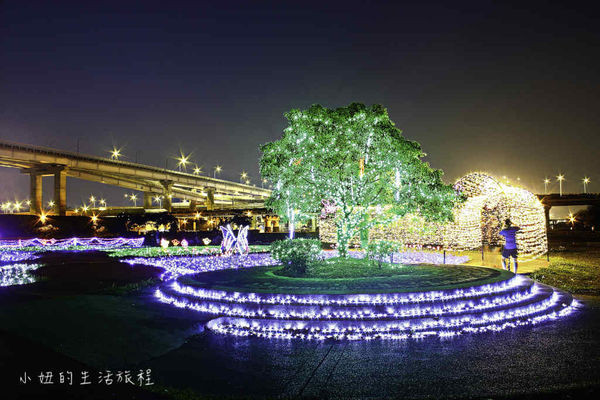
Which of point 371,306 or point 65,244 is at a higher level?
point 65,244

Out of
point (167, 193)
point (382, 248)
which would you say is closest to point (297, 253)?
point (382, 248)

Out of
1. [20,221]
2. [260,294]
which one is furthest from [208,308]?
[20,221]

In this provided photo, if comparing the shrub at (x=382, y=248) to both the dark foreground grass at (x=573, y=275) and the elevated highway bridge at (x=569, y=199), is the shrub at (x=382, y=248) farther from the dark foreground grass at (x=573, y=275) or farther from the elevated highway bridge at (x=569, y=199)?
the elevated highway bridge at (x=569, y=199)

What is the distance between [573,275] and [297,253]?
428 inches

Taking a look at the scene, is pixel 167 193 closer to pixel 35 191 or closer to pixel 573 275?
pixel 35 191

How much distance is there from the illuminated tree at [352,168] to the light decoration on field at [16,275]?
1033 cm

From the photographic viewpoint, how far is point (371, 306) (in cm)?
1055

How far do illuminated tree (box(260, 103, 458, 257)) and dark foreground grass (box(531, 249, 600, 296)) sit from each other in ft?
14.3

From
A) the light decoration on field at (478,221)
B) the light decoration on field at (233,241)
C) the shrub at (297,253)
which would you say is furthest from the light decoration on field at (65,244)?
the shrub at (297,253)

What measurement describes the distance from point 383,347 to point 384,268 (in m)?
8.09

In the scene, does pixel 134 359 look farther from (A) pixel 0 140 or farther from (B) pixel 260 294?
(A) pixel 0 140

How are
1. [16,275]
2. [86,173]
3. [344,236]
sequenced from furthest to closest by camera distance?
[86,173]
[16,275]
[344,236]

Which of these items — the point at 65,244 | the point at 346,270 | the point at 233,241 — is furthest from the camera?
the point at 65,244

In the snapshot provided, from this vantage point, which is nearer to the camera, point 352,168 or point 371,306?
point 371,306
